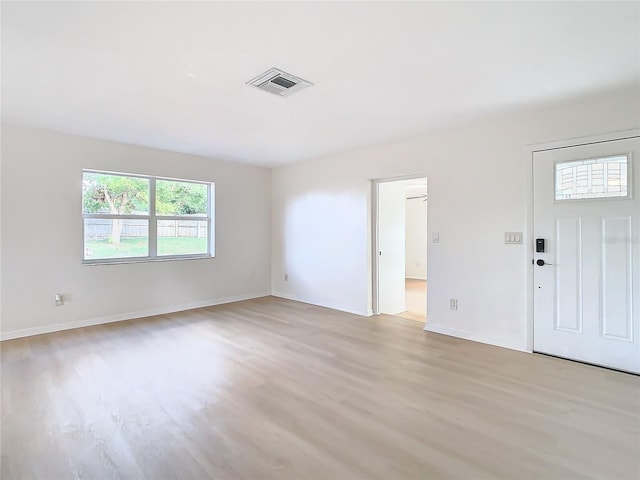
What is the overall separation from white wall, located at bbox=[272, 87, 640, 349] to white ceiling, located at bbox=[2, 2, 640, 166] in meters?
0.33

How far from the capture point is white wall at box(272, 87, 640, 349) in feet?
10.9

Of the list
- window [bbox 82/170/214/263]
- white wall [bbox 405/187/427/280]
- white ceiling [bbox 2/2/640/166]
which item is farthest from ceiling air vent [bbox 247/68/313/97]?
white wall [bbox 405/187/427/280]

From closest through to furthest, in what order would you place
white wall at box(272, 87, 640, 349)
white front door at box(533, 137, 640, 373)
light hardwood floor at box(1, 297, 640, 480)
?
light hardwood floor at box(1, 297, 640, 480) → white front door at box(533, 137, 640, 373) → white wall at box(272, 87, 640, 349)

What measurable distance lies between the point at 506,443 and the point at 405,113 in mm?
2842

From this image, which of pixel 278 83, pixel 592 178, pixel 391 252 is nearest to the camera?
pixel 278 83

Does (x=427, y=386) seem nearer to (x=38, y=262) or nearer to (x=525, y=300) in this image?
(x=525, y=300)

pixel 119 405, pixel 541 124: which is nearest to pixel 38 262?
pixel 119 405

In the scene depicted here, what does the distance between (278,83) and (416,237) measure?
7.49 metres

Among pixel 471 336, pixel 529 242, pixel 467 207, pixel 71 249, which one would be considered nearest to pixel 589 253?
pixel 529 242

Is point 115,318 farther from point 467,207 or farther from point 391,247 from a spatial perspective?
point 467,207

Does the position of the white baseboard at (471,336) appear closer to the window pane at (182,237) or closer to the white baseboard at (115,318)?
the white baseboard at (115,318)

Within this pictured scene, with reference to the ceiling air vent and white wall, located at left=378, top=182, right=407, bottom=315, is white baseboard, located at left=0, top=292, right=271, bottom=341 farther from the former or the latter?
the ceiling air vent

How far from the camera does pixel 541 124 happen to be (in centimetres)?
335

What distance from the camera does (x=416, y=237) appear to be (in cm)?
948
